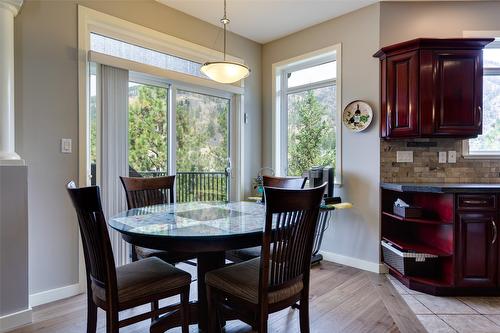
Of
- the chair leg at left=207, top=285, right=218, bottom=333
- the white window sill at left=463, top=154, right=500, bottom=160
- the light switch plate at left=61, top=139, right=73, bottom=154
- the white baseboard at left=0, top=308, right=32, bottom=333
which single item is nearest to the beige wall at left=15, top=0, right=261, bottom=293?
the light switch plate at left=61, top=139, right=73, bottom=154

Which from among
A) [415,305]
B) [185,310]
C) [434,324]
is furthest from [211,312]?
[415,305]

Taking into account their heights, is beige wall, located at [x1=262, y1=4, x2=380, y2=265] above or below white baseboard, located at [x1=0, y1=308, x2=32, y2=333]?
above

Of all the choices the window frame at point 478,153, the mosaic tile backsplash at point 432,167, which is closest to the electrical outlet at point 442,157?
A: the mosaic tile backsplash at point 432,167

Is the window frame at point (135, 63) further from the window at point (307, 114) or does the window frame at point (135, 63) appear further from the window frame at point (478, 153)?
the window frame at point (478, 153)

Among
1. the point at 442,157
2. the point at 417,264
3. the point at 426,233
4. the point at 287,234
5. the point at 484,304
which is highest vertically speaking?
the point at 442,157

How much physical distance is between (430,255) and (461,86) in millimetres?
1594

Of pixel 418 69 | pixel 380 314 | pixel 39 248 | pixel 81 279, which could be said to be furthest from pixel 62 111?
pixel 418 69

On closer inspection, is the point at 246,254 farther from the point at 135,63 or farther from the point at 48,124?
the point at 135,63

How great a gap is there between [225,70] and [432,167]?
2.35 meters

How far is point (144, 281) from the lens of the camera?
1.58 metres

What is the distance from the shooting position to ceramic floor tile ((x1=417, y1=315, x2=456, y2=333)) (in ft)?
6.73

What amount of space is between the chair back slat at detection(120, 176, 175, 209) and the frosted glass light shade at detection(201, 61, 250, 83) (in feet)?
3.20

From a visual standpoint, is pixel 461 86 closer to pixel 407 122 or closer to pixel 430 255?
pixel 407 122

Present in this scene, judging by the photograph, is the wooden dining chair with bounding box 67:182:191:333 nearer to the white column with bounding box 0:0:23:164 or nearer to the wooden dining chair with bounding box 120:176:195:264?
the wooden dining chair with bounding box 120:176:195:264
